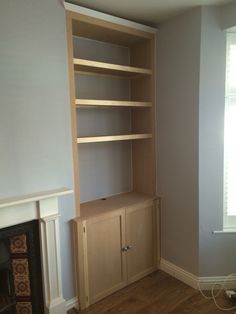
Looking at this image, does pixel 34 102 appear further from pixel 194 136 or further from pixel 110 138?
pixel 194 136

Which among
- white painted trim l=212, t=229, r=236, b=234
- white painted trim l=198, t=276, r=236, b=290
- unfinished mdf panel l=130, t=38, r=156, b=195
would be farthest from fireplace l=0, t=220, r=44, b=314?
white painted trim l=212, t=229, r=236, b=234

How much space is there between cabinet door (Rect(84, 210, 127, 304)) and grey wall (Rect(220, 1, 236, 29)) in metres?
1.86

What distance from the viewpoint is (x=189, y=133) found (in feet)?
7.92

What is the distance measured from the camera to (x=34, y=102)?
1911 mm

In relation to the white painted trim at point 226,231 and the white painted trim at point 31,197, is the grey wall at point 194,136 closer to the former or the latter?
the white painted trim at point 226,231

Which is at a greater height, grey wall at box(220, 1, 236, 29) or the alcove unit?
grey wall at box(220, 1, 236, 29)

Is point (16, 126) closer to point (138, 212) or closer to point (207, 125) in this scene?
point (138, 212)

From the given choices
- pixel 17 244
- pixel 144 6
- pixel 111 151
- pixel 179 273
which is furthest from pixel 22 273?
pixel 144 6

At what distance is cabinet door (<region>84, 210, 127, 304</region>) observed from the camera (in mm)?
2252

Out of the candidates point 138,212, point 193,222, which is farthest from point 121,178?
point 193,222

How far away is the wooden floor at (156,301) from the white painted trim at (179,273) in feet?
0.16

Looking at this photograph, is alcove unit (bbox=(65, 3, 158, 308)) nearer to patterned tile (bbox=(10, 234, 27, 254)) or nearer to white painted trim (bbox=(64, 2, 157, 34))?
white painted trim (bbox=(64, 2, 157, 34))

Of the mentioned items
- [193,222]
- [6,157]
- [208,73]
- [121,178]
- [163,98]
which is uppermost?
[208,73]

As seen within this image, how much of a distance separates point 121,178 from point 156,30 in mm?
1575
